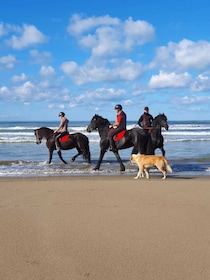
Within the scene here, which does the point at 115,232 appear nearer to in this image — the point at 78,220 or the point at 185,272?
the point at 78,220

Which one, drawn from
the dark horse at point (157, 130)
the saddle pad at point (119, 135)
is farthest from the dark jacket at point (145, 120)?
the saddle pad at point (119, 135)

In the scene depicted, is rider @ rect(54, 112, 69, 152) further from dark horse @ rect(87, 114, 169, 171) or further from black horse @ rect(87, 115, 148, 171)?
black horse @ rect(87, 115, 148, 171)

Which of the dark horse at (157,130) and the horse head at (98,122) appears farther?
the dark horse at (157,130)

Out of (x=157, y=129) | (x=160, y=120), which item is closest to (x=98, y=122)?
(x=157, y=129)

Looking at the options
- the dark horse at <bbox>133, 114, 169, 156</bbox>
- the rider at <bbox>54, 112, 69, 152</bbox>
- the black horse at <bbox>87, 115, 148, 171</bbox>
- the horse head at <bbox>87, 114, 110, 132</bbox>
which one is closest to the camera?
the black horse at <bbox>87, 115, 148, 171</bbox>

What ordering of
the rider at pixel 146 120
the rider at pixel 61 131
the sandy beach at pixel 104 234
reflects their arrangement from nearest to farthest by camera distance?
the sandy beach at pixel 104 234 < the rider at pixel 146 120 < the rider at pixel 61 131

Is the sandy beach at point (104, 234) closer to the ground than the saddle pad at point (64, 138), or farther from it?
closer to the ground

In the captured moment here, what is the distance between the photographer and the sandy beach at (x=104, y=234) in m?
3.77

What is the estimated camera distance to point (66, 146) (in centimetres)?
1556

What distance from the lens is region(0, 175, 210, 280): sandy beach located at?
3.77 metres

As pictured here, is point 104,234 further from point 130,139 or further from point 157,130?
point 157,130

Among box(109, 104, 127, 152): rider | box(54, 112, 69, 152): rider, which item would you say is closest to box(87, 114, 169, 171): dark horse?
box(109, 104, 127, 152): rider

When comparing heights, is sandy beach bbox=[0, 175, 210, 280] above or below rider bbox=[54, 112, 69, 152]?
below

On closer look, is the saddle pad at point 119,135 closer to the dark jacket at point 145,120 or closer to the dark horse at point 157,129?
the dark jacket at point 145,120
